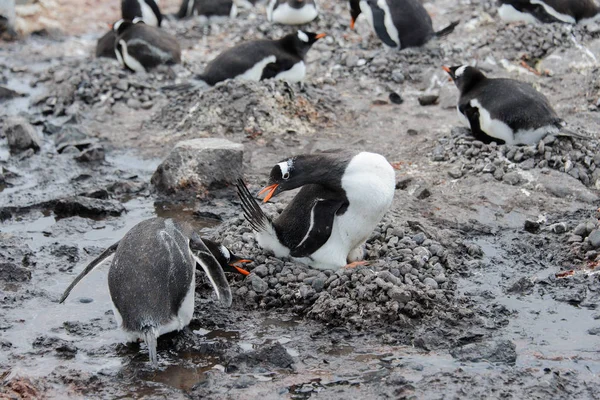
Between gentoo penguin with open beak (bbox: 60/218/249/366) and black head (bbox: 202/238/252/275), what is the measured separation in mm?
195

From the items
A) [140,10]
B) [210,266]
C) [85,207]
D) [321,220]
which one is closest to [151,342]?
[210,266]

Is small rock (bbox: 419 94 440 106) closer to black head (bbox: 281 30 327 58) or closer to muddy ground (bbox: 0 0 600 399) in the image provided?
muddy ground (bbox: 0 0 600 399)

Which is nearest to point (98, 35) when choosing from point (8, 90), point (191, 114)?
point (8, 90)

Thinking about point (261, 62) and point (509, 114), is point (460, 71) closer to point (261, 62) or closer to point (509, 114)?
point (509, 114)

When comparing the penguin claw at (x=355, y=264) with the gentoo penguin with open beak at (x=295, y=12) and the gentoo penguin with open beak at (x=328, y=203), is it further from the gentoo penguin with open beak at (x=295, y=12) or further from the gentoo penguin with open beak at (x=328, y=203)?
the gentoo penguin with open beak at (x=295, y=12)

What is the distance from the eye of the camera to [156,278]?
14.6 feet

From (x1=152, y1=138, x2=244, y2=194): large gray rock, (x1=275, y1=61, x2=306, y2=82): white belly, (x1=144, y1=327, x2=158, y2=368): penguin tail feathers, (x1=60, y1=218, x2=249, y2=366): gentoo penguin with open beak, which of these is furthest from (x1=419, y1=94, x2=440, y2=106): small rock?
(x1=144, y1=327, x2=158, y2=368): penguin tail feathers

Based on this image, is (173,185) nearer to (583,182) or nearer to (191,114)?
(191,114)

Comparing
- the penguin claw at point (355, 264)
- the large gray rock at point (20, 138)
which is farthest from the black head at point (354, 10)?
the penguin claw at point (355, 264)

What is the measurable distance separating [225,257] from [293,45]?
4.22 metres

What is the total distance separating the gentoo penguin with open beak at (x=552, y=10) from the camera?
973 centimetres

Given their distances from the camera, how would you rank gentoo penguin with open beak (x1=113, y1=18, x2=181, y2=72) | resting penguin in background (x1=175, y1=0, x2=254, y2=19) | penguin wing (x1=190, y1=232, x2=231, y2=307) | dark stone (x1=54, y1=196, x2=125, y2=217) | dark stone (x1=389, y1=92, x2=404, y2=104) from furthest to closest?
1. resting penguin in background (x1=175, y1=0, x2=254, y2=19)
2. gentoo penguin with open beak (x1=113, y1=18, x2=181, y2=72)
3. dark stone (x1=389, y1=92, x2=404, y2=104)
4. dark stone (x1=54, y1=196, x2=125, y2=217)
5. penguin wing (x1=190, y1=232, x2=231, y2=307)

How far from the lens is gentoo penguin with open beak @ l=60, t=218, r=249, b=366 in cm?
438

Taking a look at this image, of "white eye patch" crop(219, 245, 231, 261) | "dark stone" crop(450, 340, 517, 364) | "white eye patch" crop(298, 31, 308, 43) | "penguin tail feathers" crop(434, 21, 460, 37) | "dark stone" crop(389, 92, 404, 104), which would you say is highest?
"dark stone" crop(450, 340, 517, 364)
